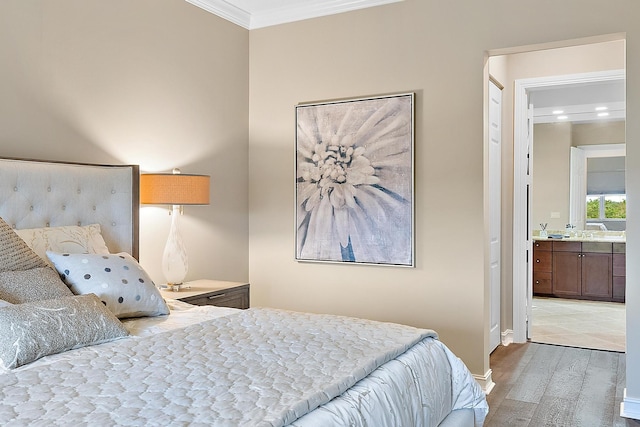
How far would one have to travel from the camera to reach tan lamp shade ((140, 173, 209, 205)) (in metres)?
3.39

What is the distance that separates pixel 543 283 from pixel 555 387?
13.2 feet

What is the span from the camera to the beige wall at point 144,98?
9.70 ft

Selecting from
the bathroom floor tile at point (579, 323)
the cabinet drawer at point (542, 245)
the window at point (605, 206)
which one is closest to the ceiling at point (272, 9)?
the bathroom floor tile at point (579, 323)

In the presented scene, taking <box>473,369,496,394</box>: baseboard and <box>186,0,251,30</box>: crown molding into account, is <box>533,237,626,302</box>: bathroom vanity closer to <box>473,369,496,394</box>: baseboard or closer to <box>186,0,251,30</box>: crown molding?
<box>473,369,496,394</box>: baseboard

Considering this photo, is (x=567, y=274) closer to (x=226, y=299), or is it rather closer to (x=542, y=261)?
(x=542, y=261)

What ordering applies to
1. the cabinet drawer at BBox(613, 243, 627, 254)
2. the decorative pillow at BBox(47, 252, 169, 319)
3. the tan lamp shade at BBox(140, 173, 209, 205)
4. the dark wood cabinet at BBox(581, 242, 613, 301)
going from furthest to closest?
the dark wood cabinet at BBox(581, 242, 613, 301)
the cabinet drawer at BBox(613, 243, 627, 254)
the tan lamp shade at BBox(140, 173, 209, 205)
the decorative pillow at BBox(47, 252, 169, 319)

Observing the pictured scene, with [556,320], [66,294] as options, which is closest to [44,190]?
[66,294]

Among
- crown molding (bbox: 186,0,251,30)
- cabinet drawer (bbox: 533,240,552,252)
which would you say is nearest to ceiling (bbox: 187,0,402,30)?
crown molding (bbox: 186,0,251,30)

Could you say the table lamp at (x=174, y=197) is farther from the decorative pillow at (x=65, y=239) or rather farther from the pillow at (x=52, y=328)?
the pillow at (x=52, y=328)

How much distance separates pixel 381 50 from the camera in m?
4.04

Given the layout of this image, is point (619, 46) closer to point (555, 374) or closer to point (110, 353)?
point (555, 374)

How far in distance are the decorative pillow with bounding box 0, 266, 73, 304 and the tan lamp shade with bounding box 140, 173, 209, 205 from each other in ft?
3.38

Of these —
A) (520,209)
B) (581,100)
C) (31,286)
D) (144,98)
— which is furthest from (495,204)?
(31,286)

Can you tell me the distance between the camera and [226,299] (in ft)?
12.1
